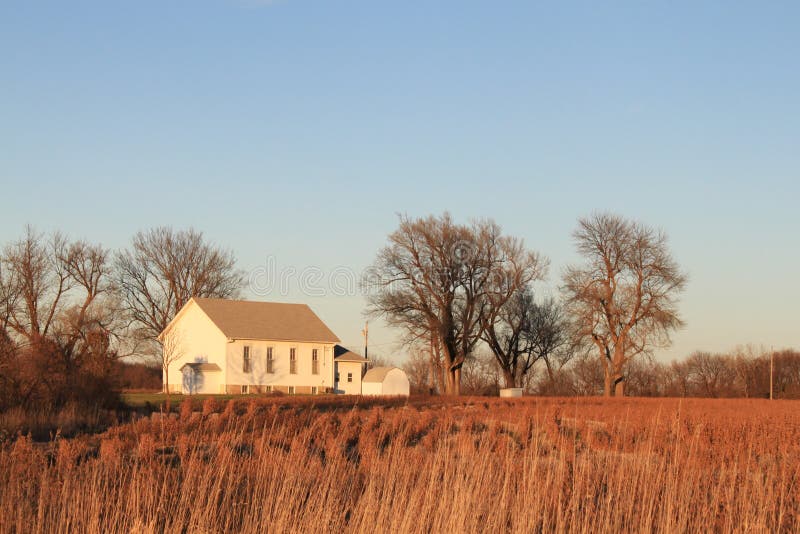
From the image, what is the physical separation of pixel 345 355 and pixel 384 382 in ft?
11.1

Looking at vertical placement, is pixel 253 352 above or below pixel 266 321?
below

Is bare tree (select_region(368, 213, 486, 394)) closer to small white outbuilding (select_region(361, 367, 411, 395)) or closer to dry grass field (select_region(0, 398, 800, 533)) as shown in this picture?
small white outbuilding (select_region(361, 367, 411, 395))

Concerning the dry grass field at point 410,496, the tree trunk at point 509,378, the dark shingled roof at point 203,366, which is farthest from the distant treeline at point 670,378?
the dry grass field at point 410,496

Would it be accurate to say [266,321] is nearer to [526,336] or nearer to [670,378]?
[526,336]

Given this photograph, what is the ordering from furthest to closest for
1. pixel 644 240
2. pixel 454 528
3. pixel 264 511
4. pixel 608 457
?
pixel 644 240 < pixel 608 457 < pixel 264 511 < pixel 454 528

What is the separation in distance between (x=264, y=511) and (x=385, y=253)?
4949 centimetres

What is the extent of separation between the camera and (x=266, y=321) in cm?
5634

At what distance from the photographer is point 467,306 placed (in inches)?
2279

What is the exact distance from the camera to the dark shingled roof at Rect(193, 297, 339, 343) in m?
54.0

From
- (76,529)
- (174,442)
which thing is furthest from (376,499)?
(174,442)

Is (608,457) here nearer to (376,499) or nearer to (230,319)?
(376,499)

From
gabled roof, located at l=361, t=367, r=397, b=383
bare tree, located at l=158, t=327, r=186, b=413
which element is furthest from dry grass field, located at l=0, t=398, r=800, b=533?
gabled roof, located at l=361, t=367, r=397, b=383

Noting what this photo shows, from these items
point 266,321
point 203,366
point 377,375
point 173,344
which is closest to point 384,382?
point 377,375

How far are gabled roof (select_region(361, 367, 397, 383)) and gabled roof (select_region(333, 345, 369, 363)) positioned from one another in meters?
1.04
